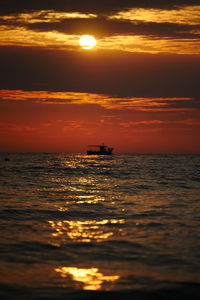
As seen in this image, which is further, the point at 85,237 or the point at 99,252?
the point at 85,237

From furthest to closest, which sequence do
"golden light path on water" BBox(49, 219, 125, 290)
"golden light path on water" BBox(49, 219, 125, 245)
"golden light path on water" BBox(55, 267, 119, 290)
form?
"golden light path on water" BBox(49, 219, 125, 245)
"golden light path on water" BBox(49, 219, 125, 290)
"golden light path on water" BBox(55, 267, 119, 290)

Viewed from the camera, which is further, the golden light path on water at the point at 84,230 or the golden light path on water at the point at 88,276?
the golden light path on water at the point at 84,230

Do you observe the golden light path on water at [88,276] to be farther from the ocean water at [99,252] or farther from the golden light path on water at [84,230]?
the golden light path on water at [84,230]

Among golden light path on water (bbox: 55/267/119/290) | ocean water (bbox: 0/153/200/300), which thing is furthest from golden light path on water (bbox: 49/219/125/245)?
golden light path on water (bbox: 55/267/119/290)

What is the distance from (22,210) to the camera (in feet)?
69.6

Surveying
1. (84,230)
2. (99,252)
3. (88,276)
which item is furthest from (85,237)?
(88,276)

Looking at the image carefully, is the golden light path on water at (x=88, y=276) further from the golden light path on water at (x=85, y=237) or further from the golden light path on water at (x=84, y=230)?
the golden light path on water at (x=84, y=230)

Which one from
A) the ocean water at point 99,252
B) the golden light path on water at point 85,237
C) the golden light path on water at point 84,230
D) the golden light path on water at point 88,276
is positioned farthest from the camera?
the golden light path on water at point 84,230

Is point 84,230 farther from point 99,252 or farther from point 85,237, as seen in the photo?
point 99,252

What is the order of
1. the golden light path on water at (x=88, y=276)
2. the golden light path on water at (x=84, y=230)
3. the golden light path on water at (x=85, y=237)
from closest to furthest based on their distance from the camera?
the golden light path on water at (x=88, y=276)
the golden light path on water at (x=85, y=237)
the golden light path on water at (x=84, y=230)

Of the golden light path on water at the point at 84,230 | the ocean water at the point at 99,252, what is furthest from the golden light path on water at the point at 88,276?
the golden light path on water at the point at 84,230

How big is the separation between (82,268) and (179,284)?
9.22 feet

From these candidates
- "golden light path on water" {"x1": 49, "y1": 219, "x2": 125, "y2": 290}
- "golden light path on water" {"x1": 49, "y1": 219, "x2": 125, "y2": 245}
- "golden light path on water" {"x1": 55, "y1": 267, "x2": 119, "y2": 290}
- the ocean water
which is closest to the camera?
the ocean water

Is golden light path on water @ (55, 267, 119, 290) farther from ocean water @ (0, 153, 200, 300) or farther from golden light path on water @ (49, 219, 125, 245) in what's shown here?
golden light path on water @ (49, 219, 125, 245)
